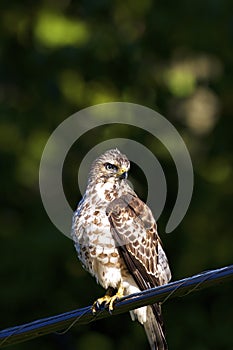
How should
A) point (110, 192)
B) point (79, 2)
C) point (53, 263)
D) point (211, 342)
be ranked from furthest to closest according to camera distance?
point (79, 2), point (53, 263), point (211, 342), point (110, 192)

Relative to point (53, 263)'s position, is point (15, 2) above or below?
above

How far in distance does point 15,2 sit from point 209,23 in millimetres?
2809

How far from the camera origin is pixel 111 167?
774 cm

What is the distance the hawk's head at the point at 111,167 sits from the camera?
25.2ft

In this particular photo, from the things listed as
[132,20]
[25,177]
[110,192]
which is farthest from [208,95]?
[110,192]

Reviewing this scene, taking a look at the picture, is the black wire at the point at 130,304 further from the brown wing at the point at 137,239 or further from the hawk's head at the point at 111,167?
the hawk's head at the point at 111,167

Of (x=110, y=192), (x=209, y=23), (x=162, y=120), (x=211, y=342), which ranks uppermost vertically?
(x=209, y=23)

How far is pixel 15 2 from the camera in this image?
45.3ft

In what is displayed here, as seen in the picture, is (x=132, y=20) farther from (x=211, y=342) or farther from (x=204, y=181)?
(x=211, y=342)

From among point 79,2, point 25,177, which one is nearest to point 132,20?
point 79,2

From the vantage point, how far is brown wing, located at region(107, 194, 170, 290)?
7211 mm

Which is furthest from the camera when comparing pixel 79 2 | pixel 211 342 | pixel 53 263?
pixel 79 2

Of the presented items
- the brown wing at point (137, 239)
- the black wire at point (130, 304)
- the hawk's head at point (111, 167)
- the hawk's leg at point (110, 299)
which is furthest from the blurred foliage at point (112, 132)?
the black wire at point (130, 304)

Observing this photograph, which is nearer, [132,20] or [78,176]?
[78,176]
